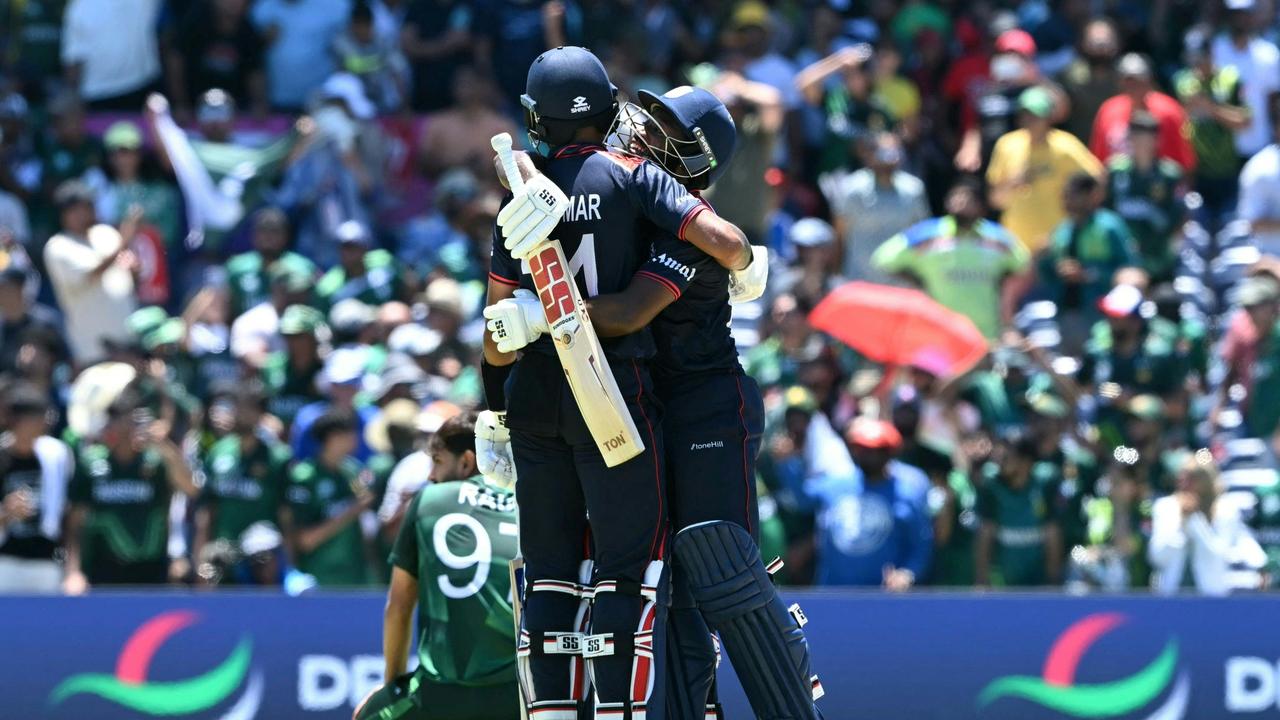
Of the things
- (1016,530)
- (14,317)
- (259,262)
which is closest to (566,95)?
(1016,530)

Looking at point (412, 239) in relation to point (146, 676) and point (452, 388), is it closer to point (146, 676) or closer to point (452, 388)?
point (452, 388)

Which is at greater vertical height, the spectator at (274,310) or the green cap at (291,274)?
the green cap at (291,274)

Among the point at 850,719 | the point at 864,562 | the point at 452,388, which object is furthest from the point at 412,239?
the point at 850,719

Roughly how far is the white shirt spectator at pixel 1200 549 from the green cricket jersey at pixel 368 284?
5.17 meters

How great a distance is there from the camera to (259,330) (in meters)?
13.2

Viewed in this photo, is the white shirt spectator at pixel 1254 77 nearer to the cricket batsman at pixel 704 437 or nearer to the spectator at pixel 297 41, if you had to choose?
the spectator at pixel 297 41

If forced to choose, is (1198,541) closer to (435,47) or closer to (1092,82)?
(1092,82)

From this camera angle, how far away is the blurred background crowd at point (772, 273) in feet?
37.1

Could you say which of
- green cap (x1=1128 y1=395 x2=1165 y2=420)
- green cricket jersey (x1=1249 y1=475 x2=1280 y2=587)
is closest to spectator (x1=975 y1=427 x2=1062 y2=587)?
green cap (x1=1128 y1=395 x2=1165 y2=420)

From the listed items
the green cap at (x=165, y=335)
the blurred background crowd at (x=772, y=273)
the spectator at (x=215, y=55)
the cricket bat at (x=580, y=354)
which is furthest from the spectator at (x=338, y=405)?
the cricket bat at (x=580, y=354)

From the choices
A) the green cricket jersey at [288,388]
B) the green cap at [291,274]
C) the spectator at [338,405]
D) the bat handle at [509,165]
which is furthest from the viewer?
the green cap at [291,274]

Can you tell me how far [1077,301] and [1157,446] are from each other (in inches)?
60.4

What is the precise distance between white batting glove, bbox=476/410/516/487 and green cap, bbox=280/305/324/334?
5.97 metres

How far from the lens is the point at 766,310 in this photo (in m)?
13.3
